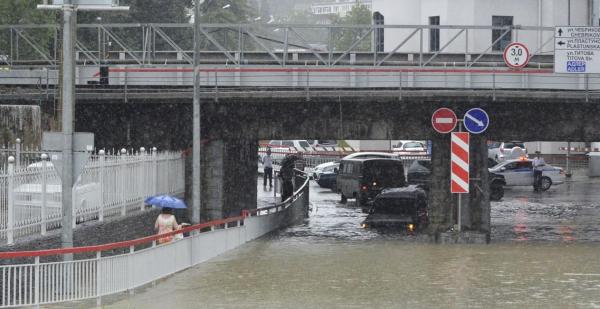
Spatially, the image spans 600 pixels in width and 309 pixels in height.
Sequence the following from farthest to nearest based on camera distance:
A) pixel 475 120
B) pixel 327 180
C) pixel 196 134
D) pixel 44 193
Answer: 1. pixel 327 180
2. pixel 475 120
3. pixel 196 134
4. pixel 44 193

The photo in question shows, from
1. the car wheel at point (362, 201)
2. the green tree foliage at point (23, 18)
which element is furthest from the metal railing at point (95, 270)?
the green tree foliage at point (23, 18)

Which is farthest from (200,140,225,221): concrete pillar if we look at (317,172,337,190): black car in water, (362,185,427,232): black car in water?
(317,172,337,190): black car in water

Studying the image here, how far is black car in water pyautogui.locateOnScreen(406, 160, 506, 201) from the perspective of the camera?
5003 centimetres

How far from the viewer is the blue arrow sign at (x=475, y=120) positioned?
99.1ft

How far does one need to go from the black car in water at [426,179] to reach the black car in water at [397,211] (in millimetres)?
11668

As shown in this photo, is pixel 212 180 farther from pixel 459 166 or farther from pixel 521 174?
pixel 521 174

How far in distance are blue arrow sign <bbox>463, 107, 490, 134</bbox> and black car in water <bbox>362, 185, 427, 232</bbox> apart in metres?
5.63

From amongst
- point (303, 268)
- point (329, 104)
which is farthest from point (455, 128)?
point (303, 268)

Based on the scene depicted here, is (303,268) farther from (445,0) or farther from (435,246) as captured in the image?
(445,0)

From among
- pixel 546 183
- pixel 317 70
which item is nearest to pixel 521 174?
pixel 546 183

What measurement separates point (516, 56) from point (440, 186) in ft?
17.8

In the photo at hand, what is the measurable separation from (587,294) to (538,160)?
37475 millimetres

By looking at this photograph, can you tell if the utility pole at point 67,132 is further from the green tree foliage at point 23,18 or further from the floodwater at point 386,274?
the green tree foliage at point 23,18

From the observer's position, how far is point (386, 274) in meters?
21.6
